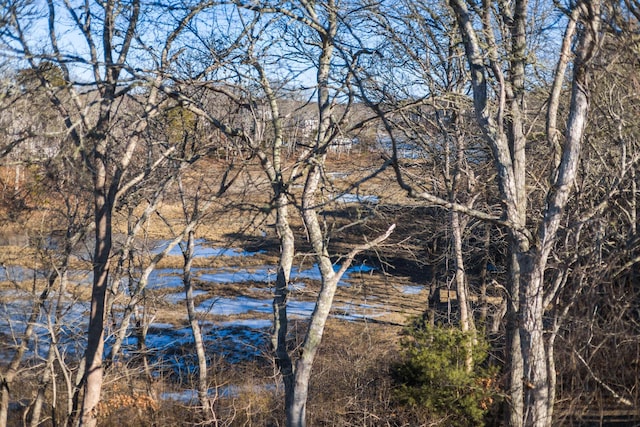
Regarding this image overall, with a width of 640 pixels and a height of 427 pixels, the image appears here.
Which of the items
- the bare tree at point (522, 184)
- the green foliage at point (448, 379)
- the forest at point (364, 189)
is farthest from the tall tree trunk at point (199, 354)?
the bare tree at point (522, 184)

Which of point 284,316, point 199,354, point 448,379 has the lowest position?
point 199,354

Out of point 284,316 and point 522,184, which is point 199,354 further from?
point 522,184

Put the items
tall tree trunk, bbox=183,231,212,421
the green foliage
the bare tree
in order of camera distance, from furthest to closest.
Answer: tall tree trunk, bbox=183,231,212,421 → the green foliage → the bare tree

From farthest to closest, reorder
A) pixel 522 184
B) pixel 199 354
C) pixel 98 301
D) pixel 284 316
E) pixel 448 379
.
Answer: pixel 199 354, pixel 448 379, pixel 98 301, pixel 284 316, pixel 522 184

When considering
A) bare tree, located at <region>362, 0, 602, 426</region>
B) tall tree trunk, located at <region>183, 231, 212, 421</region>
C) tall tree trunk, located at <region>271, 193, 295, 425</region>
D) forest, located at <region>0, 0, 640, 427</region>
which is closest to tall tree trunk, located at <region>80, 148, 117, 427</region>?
forest, located at <region>0, 0, 640, 427</region>

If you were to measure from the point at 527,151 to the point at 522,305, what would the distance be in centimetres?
590

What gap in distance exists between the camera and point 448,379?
431 inches

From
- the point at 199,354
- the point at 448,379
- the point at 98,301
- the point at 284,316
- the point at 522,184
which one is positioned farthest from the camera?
the point at 199,354

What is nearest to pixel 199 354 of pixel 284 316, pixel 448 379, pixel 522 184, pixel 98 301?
pixel 98 301

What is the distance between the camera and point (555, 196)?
7180mm

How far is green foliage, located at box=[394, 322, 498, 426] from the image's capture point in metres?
10.9

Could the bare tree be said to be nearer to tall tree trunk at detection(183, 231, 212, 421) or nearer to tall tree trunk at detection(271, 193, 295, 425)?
tall tree trunk at detection(271, 193, 295, 425)

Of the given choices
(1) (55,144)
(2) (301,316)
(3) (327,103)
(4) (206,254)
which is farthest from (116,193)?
(4) (206,254)

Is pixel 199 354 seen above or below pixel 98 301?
below
